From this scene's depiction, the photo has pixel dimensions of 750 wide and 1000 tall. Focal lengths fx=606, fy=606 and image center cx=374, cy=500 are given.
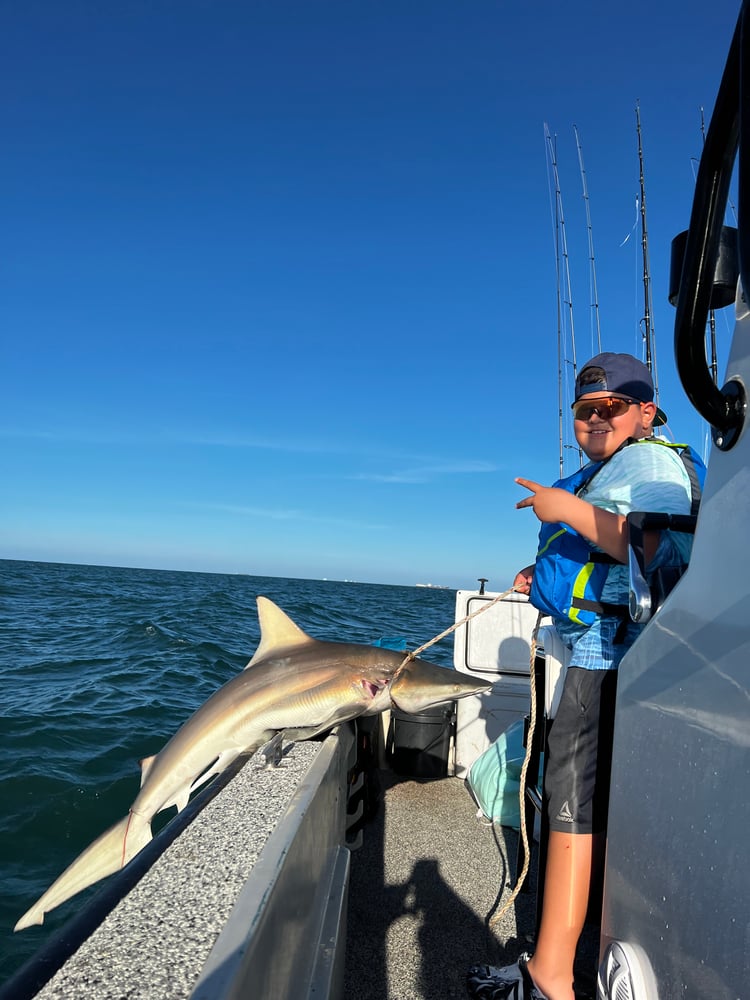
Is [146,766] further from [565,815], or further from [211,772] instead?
[565,815]

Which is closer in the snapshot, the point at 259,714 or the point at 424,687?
the point at 259,714

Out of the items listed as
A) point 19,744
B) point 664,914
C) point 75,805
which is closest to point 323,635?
point 19,744

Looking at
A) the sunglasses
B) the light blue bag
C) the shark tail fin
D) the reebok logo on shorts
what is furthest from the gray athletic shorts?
the light blue bag

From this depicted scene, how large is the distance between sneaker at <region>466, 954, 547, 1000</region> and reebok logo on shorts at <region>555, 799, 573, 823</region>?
0.51 m

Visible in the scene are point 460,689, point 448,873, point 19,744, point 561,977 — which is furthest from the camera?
point 19,744

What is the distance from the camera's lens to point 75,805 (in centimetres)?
477

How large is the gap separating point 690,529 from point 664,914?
2.72ft

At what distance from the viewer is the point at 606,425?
2150 mm

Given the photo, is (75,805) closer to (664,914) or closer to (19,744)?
(19,744)

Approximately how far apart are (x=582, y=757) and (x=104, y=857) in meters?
1.89

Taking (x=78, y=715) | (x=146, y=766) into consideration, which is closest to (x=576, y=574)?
(x=146, y=766)

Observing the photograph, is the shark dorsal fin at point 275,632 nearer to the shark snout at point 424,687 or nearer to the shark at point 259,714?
the shark at point 259,714

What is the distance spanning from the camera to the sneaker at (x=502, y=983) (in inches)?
73.9

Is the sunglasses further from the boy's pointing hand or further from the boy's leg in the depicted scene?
the boy's leg
